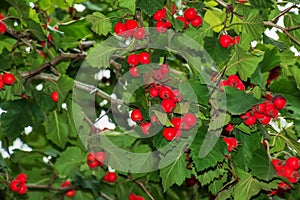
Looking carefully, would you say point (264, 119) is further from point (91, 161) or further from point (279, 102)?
point (91, 161)

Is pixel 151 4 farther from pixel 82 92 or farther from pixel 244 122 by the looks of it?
pixel 82 92

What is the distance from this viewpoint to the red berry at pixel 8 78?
215 centimetres

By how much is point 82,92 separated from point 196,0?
651 millimetres

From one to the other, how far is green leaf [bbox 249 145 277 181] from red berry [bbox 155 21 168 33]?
0.52m

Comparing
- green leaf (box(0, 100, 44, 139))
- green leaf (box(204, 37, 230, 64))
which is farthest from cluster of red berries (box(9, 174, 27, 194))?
green leaf (box(204, 37, 230, 64))

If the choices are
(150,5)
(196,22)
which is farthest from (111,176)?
(150,5)

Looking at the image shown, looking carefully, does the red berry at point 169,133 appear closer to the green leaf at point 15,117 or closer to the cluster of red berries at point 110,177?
the green leaf at point 15,117

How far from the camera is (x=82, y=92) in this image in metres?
2.32

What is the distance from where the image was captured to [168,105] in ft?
5.61

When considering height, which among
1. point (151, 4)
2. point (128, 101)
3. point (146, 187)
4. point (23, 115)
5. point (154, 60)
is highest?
point (151, 4)

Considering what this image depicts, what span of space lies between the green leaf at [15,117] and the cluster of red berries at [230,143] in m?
0.85

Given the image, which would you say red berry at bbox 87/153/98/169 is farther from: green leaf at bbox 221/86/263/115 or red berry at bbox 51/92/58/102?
green leaf at bbox 221/86/263/115

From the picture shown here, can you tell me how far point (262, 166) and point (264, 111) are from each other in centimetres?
20

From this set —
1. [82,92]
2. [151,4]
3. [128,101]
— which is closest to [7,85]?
[82,92]
